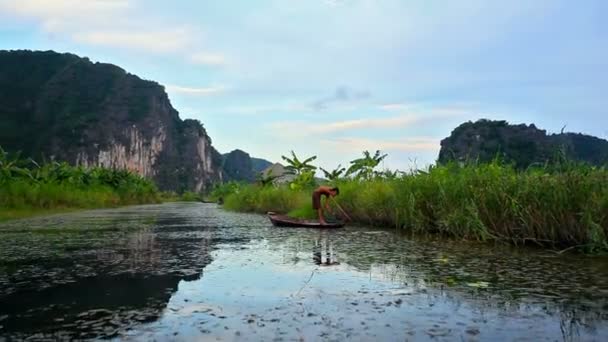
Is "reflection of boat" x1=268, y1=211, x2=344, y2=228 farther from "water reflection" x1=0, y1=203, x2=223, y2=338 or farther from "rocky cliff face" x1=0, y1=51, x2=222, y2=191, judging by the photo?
"rocky cliff face" x1=0, y1=51, x2=222, y2=191

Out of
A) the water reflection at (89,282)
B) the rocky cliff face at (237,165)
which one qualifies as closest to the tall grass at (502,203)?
the water reflection at (89,282)

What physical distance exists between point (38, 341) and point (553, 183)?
20.8 feet

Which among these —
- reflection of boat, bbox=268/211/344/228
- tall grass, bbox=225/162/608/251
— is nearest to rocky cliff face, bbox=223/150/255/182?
reflection of boat, bbox=268/211/344/228

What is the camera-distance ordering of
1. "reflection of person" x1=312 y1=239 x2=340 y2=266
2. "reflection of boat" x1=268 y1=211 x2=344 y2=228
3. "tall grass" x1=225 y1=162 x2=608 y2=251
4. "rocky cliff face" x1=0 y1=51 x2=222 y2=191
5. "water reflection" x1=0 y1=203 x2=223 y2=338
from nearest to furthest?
"water reflection" x1=0 y1=203 x2=223 y2=338 → "reflection of person" x1=312 y1=239 x2=340 y2=266 → "tall grass" x1=225 y1=162 x2=608 y2=251 → "reflection of boat" x1=268 y1=211 x2=344 y2=228 → "rocky cliff face" x1=0 y1=51 x2=222 y2=191

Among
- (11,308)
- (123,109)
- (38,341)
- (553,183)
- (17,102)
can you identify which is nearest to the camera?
(38,341)

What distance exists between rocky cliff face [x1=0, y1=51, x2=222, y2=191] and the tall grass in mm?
71895

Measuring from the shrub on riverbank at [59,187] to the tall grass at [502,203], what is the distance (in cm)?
1309

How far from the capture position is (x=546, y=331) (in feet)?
10.2

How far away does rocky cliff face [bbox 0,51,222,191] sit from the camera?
82188 millimetres

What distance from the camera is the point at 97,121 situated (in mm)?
92562

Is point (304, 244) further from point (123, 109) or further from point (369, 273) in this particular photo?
point (123, 109)

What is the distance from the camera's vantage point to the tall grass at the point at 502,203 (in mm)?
6477

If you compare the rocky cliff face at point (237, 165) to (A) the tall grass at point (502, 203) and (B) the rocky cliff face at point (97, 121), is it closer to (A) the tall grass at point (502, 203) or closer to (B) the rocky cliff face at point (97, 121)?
(B) the rocky cliff face at point (97, 121)

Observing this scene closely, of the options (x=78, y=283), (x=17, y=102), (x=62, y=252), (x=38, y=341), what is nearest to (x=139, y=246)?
(x=62, y=252)
